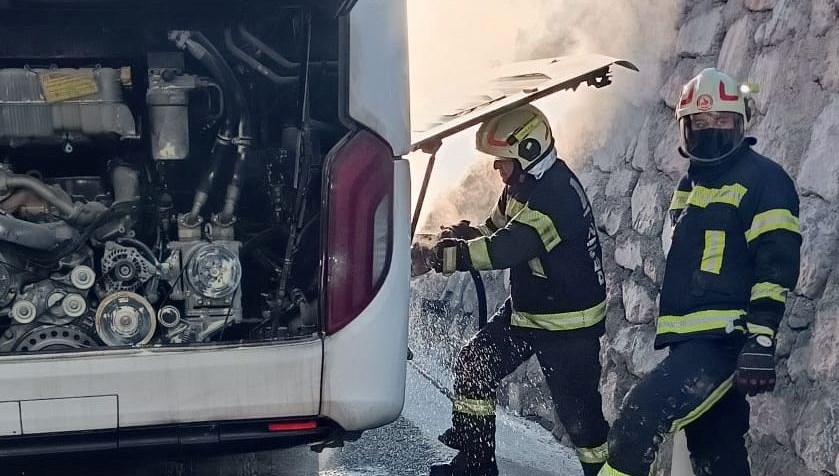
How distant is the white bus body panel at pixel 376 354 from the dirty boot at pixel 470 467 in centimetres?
161

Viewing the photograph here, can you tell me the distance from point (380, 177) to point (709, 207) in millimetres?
1410

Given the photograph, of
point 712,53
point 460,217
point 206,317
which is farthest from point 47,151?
point 460,217

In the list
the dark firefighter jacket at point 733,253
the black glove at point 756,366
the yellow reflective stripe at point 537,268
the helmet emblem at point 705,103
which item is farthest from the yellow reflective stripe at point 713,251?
the yellow reflective stripe at point 537,268

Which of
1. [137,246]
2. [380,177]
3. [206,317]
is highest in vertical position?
[380,177]

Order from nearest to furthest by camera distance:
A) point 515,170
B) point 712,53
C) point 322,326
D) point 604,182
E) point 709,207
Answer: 1. point 322,326
2. point 709,207
3. point 515,170
4. point 712,53
5. point 604,182

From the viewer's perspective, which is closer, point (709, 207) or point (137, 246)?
point (137, 246)

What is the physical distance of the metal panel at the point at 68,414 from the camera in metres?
2.99

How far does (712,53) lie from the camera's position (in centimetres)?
566

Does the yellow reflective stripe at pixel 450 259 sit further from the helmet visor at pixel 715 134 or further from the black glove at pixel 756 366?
the black glove at pixel 756 366

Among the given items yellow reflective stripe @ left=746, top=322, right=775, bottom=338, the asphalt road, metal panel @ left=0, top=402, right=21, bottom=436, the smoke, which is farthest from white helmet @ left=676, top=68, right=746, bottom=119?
metal panel @ left=0, top=402, right=21, bottom=436

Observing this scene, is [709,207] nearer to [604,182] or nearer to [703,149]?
[703,149]

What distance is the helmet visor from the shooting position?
3.96 metres

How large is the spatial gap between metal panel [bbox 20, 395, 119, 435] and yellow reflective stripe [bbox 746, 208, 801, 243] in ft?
7.71

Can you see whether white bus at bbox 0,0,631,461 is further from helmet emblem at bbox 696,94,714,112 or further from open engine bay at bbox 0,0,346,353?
helmet emblem at bbox 696,94,714,112
